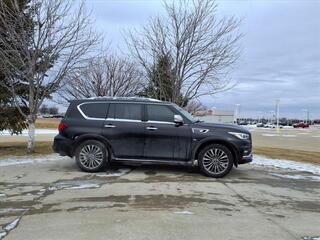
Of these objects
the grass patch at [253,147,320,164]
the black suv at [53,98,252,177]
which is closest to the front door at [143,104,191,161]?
the black suv at [53,98,252,177]

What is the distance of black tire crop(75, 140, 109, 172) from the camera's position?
1191 centimetres

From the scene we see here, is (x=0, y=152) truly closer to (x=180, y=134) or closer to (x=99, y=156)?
(x=99, y=156)

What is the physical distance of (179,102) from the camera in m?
20.9

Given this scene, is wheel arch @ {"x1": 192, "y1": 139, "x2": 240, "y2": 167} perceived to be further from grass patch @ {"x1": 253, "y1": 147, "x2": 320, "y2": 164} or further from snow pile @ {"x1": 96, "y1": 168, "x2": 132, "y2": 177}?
grass patch @ {"x1": 253, "y1": 147, "x2": 320, "y2": 164}

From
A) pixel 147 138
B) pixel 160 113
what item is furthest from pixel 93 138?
pixel 160 113

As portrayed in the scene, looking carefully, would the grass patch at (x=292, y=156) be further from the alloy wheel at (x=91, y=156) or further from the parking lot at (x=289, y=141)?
the parking lot at (x=289, y=141)

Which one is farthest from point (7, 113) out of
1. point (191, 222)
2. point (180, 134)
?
point (191, 222)

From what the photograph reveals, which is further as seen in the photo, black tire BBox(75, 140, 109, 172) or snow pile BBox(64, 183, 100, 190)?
black tire BBox(75, 140, 109, 172)

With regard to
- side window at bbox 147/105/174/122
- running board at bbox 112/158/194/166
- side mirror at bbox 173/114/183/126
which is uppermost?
side window at bbox 147/105/174/122

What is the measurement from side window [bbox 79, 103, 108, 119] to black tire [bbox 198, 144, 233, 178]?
2.66m

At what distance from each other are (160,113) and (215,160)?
5.83 feet

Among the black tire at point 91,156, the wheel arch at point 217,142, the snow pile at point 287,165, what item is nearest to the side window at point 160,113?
the wheel arch at point 217,142

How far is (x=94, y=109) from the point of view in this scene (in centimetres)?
1231

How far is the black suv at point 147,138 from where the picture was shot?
1175 centimetres
